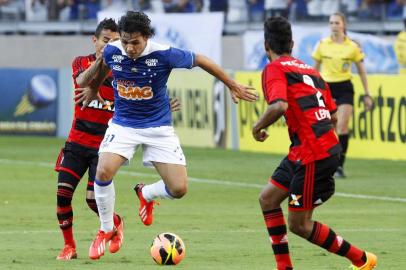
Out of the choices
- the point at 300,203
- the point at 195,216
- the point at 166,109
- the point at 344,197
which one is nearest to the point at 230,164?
the point at 344,197

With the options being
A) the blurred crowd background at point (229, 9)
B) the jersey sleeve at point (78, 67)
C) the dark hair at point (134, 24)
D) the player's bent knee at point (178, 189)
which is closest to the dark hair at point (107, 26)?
the jersey sleeve at point (78, 67)

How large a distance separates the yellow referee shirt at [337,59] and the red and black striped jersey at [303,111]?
9.57m

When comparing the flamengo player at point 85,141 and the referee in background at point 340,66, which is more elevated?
Result: the flamengo player at point 85,141

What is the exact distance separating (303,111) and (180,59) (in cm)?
147

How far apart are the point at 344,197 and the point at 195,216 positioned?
2.82 m

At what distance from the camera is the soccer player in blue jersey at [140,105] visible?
408 inches

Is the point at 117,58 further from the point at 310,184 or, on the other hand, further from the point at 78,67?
the point at 310,184

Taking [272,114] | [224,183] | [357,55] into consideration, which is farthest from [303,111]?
[357,55]

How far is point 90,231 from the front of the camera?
13.1m

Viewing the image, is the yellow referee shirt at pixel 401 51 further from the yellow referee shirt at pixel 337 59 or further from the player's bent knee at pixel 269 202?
the player's bent knee at pixel 269 202

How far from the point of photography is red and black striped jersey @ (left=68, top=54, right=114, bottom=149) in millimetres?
11539

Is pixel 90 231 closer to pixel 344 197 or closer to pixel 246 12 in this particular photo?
pixel 344 197

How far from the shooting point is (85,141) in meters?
11.5

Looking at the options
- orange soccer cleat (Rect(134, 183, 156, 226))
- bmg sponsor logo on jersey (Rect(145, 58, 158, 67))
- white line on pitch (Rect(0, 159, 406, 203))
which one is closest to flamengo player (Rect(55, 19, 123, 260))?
orange soccer cleat (Rect(134, 183, 156, 226))
